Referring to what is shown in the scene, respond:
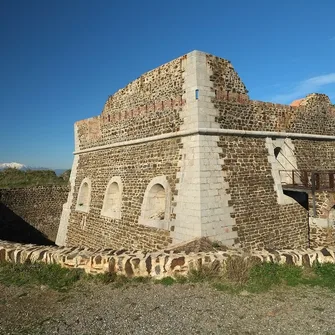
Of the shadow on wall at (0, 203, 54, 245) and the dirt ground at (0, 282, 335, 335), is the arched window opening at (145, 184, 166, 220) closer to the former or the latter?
the dirt ground at (0, 282, 335, 335)

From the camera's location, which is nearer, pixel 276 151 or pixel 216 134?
pixel 216 134

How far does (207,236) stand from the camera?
7871 mm

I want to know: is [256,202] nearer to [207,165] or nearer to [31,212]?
[207,165]

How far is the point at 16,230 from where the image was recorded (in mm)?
14883

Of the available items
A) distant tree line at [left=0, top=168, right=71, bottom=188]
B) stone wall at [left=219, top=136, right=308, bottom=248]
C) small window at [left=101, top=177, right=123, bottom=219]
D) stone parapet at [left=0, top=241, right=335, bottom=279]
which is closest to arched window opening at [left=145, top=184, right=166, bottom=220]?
small window at [left=101, top=177, right=123, bottom=219]

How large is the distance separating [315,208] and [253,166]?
2417 mm

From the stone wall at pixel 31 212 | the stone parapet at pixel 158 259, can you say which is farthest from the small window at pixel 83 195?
the stone parapet at pixel 158 259

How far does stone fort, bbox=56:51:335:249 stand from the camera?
843 centimetres

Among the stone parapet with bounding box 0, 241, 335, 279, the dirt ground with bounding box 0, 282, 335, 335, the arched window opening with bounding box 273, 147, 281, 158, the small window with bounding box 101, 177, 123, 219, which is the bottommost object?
the dirt ground with bounding box 0, 282, 335, 335

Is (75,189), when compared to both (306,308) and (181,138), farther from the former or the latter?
(306,308)

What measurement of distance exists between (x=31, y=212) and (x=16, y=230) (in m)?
1.11

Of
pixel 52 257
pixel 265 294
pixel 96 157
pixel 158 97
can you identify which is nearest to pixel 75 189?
pixel 96 157

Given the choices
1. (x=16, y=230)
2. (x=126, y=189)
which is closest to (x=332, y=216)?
(x=126, y=189)

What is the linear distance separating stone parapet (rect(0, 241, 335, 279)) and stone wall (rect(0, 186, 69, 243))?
9.29 meters
